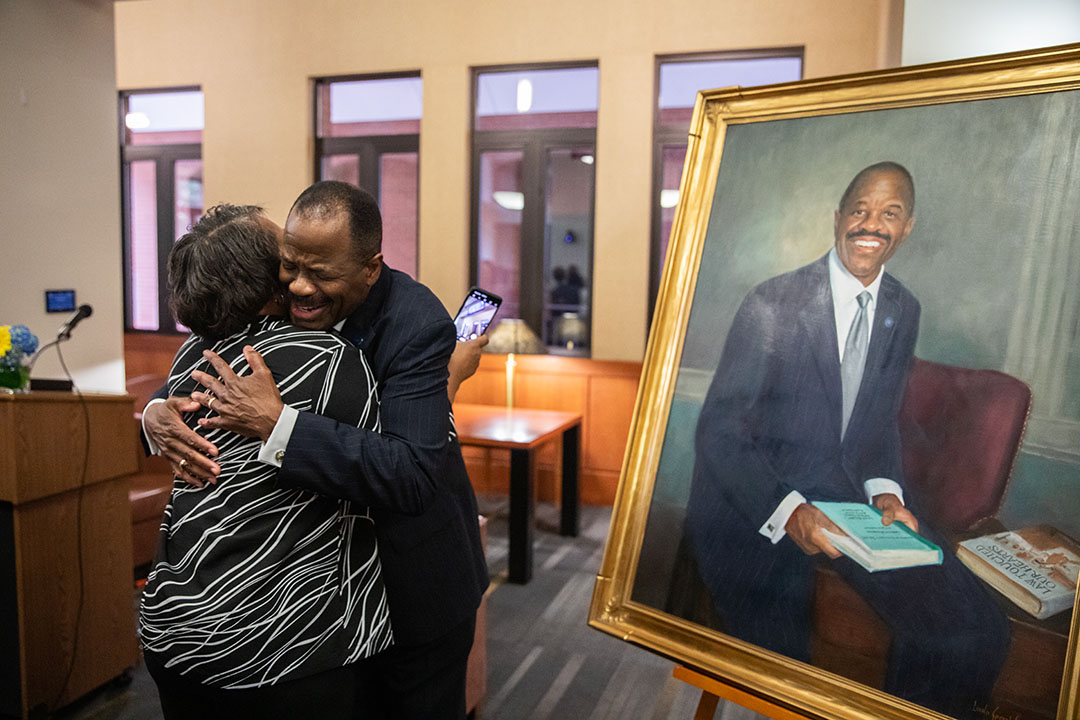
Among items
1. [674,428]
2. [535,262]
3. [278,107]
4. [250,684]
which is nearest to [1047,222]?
[674,428]

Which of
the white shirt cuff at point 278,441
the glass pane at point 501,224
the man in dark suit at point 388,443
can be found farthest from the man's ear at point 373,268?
the glass pane at point 501,224

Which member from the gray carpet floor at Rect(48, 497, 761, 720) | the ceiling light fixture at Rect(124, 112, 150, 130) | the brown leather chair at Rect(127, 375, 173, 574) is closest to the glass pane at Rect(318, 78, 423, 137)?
the ceiling light fixture at Rect(124, 112, 150, 130)

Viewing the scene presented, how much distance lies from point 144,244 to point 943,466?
20.2 ft

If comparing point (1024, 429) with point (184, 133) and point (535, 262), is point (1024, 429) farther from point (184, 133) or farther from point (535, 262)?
point (184, 133)

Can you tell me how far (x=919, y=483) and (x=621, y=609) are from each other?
599mm

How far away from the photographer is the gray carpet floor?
240 cm

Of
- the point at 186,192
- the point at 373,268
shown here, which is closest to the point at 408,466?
the point at 373,268

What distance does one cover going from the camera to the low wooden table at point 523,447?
352 centimetres

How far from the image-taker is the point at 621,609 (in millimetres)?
1442

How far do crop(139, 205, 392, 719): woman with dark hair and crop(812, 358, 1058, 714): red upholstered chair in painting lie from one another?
77 cm

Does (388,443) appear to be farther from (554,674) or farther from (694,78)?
(694,78)

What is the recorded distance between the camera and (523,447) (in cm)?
344

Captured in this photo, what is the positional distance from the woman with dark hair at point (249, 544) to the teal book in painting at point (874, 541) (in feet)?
2.62

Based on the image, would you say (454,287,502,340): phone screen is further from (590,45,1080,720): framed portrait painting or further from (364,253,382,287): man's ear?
(364,253,382,287): man's ear
